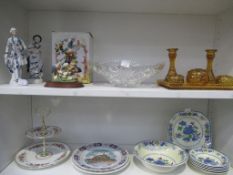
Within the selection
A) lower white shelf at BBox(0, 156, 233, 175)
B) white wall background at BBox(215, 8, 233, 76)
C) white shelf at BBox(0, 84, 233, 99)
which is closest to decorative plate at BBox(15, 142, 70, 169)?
lower white shelf at BBox(0, 156, 233, 175)

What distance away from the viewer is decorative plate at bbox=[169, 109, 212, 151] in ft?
2.70

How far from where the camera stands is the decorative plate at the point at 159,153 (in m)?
0.73

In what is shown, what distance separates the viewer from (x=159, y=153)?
2.61 feet

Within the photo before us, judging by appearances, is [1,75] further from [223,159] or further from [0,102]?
[223,159]

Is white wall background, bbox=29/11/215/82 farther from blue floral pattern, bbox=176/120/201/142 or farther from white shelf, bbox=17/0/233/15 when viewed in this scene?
blue floral pattern, bbox=176/120/201/142

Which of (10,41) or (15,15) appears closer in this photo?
(10,41)

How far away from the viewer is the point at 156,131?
0.89 m

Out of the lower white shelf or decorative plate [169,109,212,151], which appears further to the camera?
decorative plate [169,109,212,151]

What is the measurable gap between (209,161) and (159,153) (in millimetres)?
187

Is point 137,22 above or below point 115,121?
above

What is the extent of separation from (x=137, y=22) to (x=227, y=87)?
0.44m

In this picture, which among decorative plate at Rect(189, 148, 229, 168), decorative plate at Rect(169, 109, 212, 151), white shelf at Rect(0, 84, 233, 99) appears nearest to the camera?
white shelf at Rect(0, 84, 233, 99)

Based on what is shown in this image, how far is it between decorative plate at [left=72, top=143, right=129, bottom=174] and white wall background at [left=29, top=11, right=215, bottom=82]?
1.00 feet

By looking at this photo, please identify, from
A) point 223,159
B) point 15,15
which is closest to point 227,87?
point 223,159
